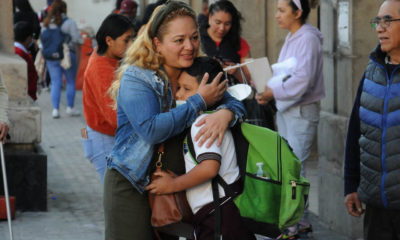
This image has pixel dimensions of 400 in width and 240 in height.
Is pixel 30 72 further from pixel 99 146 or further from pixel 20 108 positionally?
pixel 99 146

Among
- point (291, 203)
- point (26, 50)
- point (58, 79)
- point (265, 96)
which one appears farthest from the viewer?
point (58, 79)

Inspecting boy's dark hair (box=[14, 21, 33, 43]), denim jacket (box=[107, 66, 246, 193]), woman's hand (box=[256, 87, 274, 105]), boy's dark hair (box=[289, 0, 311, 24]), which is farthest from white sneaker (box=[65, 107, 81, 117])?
denim jacket (box=[107, 66, 246, 193])

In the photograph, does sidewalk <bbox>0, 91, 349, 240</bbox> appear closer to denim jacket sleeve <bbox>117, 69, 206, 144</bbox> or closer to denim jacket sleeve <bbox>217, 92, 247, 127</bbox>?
denim jacket sleeve <bbox>217, 92, 247, 127</bbox>

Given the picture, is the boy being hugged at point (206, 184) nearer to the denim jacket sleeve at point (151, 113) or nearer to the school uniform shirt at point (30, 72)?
the denim jacket sleeve at point (151, 113)

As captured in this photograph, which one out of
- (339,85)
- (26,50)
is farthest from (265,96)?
(26,50)

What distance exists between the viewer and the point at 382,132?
4.12 metres

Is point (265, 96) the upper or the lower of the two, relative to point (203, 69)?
lower

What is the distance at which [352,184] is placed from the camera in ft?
14.9

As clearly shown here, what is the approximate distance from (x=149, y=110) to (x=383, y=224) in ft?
4.80

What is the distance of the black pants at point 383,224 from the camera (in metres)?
4.12

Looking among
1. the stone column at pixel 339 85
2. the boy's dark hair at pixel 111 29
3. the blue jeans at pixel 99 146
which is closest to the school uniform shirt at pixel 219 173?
the blue jeans at pixel 99 146

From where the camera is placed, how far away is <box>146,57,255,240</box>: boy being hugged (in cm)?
352

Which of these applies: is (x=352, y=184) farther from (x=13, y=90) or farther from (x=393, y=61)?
(x=13, y=90)

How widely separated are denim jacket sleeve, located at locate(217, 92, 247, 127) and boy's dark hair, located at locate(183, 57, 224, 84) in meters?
0.13
